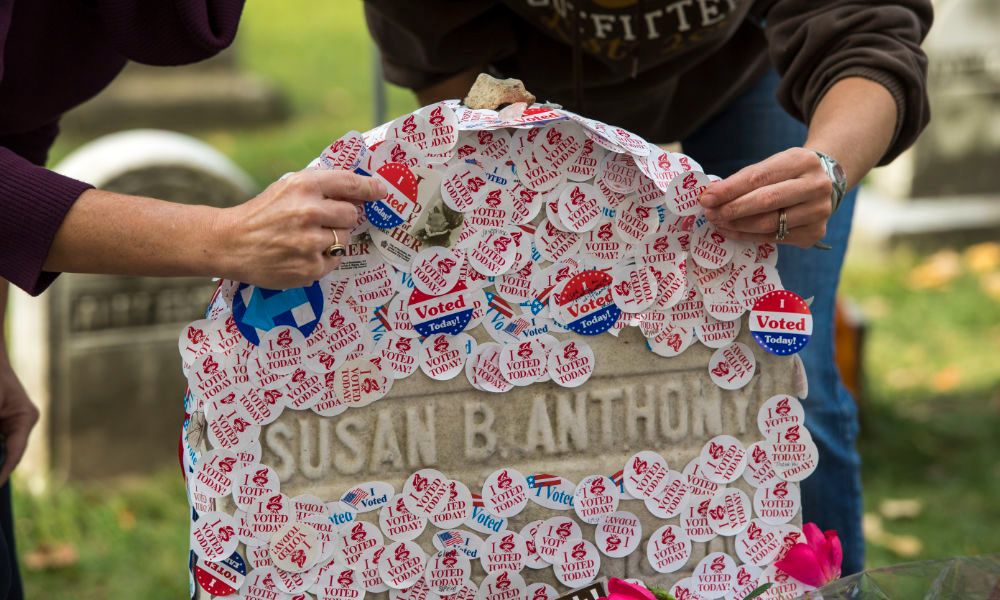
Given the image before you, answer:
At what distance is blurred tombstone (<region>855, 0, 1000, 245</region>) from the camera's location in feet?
14.5

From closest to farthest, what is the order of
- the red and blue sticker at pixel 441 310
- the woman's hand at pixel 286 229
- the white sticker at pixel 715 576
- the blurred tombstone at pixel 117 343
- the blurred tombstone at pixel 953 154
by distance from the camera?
the woman's hand at pixel 286 229, the red and blue sticker at pixel 441 310, the white sticker at pixel 715 576, the blurred tombstone at pixel 117 343, the blurred tombstone at pixel 953 154

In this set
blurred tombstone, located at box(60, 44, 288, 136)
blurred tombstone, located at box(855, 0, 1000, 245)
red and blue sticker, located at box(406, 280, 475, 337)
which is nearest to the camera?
red and blue sticker, located at box(406, 280, 475, 337)

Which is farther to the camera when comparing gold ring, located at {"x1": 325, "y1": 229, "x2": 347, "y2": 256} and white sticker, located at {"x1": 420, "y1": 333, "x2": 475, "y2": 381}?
white sticker, located at {"x1": 420, "y1": 333, "x2": 475, "y2": 381}

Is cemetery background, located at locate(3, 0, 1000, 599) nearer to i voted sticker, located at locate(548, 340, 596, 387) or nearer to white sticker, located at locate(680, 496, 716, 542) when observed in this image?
white sticker, located at locate(680, 496, 716, 542)

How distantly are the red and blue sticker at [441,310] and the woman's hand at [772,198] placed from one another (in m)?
0.28

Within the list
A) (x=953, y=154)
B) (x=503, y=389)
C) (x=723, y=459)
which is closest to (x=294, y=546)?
(x=503, y=389)

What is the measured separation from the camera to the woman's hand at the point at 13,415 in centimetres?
168

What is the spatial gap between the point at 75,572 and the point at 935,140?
3494mm

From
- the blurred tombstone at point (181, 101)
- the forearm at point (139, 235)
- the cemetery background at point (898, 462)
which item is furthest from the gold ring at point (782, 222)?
the blurred tombstone at point (181, 101)

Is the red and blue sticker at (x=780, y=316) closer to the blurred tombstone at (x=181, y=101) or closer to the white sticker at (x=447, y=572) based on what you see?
the white sticker at (x=447, y=572)

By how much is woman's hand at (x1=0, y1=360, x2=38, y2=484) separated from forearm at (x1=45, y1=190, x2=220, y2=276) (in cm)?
61

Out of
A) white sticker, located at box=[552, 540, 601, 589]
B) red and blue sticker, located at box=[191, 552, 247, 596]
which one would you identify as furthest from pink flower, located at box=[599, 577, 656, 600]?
red and blue sticker, located at box=[191, 552, 247, 596]

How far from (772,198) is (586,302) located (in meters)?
0.23

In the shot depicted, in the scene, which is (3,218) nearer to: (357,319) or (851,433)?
(357,319)
